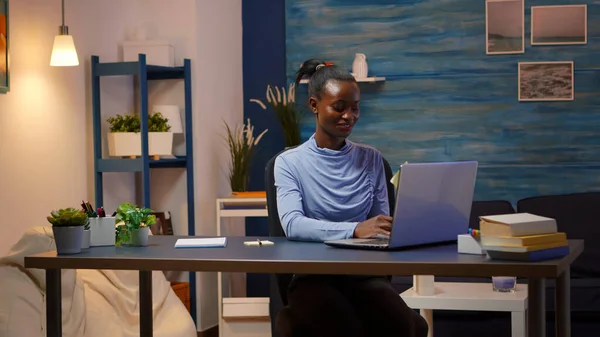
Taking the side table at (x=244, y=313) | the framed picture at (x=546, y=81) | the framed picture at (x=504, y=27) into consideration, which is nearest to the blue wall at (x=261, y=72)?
the side table at (x=244, y=313)

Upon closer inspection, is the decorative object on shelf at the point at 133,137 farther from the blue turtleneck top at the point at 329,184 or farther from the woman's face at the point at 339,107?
the woman's face at the point at 339,107

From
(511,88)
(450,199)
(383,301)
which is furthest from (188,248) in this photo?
(511,88)

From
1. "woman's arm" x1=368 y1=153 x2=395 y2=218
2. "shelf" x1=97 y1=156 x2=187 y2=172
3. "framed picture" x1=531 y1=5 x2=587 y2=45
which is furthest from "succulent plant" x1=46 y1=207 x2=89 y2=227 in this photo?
"framed picture" x1=531 y1=5 x2=587 y2=45

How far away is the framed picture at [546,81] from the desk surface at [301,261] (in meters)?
2.93

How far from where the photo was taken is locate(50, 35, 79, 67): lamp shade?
13.6 feet

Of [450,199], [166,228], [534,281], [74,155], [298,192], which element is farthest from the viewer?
[166,228]

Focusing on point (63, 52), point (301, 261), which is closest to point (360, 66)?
point (63, 52)

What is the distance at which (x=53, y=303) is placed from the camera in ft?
8.90

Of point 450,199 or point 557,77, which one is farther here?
point 557,77

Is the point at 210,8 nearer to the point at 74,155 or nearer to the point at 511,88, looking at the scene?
the point at 74,155

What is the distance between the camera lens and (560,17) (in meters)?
5.45

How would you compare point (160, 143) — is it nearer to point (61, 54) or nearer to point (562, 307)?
point (61, 54)

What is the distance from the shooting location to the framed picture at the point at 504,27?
17.9 ft

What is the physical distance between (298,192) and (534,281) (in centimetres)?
90
